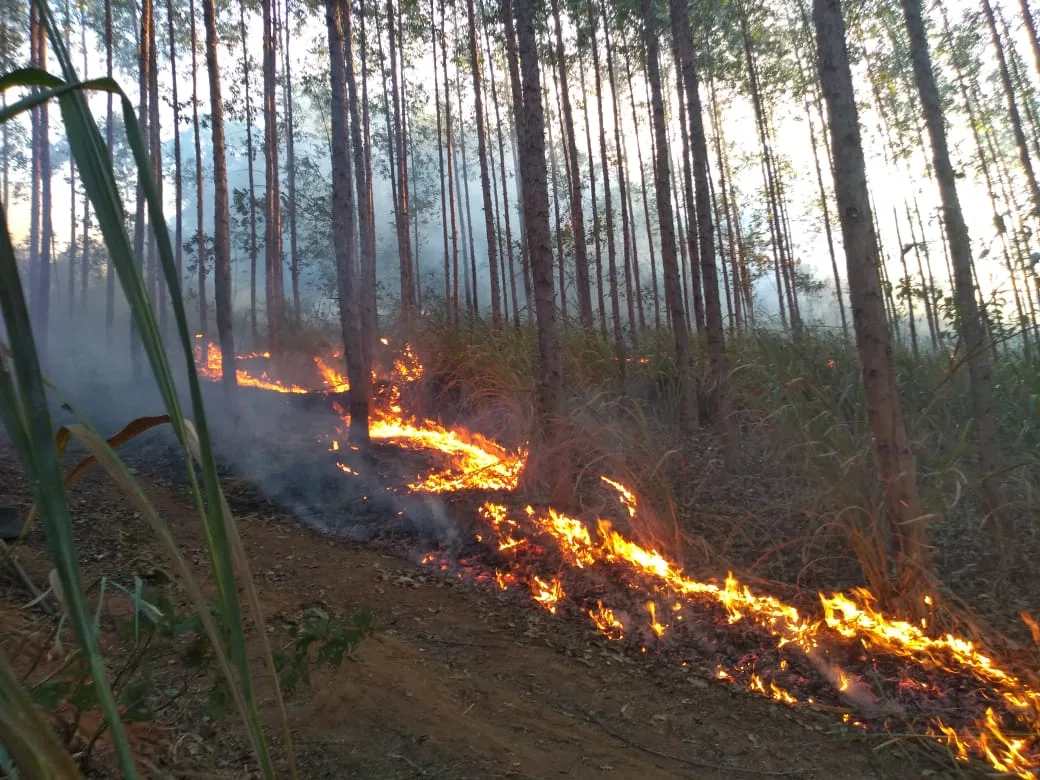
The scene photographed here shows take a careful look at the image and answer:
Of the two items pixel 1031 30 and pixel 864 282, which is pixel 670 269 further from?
pixel 1031 30

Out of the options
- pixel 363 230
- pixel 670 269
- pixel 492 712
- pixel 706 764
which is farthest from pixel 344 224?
pixel 706 764

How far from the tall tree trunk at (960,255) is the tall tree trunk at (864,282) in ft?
3.17

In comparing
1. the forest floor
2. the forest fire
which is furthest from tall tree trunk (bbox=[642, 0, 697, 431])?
the forest floor

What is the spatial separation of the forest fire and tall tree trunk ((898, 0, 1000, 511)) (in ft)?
5.29

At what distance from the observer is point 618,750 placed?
2.91m

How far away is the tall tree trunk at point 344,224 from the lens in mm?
7758

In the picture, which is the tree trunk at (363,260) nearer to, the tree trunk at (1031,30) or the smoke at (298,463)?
the smoke at (298,463)

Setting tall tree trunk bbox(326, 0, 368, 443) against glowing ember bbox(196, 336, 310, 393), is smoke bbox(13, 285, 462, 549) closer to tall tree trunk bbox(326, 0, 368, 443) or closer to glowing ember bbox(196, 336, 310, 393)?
tall tree trunk bbox(326, 0, 368, 443)

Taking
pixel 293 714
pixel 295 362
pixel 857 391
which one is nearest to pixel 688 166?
pixel 857 391

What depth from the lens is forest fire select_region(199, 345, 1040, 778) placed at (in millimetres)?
3074

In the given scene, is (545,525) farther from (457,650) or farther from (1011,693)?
(1011,693)

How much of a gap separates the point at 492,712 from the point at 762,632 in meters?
1.83

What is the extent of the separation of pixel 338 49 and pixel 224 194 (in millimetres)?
3080

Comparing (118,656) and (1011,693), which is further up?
(118,656)
